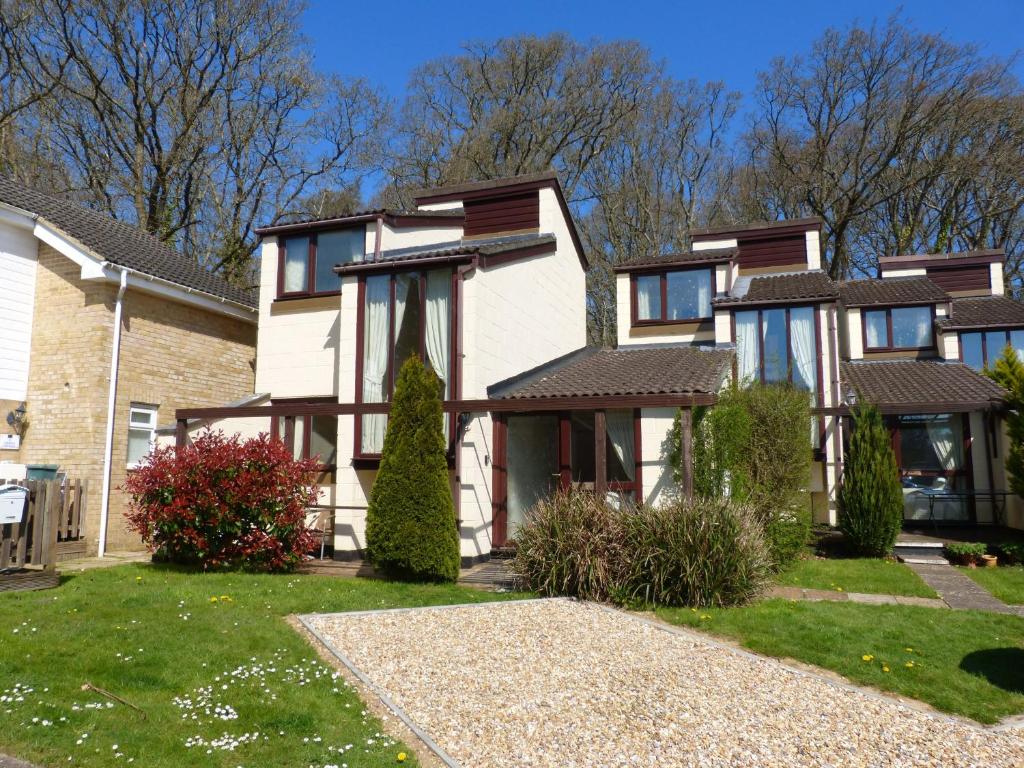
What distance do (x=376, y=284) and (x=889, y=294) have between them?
1534 cm

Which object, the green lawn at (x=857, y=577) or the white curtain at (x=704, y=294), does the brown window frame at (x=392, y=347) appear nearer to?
the green lawn at (x=857, y=577)

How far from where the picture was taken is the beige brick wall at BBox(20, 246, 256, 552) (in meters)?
13.0

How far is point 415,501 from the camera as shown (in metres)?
9.55

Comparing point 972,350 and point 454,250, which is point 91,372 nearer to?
point 454,250

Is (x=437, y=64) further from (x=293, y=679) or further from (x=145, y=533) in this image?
(x=293, y=679)

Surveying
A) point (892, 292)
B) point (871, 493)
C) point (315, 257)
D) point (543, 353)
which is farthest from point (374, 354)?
point (892, 292)

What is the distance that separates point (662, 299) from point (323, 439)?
990 centimetres

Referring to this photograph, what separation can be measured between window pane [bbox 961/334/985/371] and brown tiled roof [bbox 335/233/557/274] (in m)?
12.0

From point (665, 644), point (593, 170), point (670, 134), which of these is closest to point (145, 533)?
point (665, 644)

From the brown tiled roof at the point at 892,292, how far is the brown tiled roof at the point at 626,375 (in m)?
5.78

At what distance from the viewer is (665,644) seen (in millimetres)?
6918

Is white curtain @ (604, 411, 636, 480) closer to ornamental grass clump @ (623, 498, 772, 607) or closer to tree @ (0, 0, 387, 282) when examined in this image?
ornamental grass clump @ (623, 498, 772, 607)

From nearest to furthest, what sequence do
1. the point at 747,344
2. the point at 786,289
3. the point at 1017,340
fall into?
the point at 747,344 < the point at 786,289 < the point at 1017,340

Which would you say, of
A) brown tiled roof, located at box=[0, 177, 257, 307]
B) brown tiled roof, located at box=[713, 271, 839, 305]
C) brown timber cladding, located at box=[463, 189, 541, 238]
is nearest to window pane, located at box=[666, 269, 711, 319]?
brown tiled roof, located at box=[713, 271, 839, 305]
